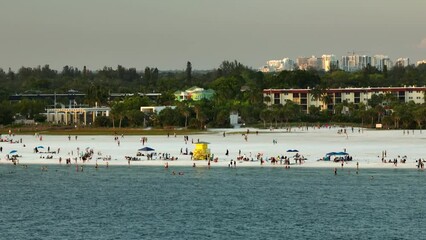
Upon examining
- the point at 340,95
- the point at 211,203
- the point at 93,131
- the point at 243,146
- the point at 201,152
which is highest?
the point at 340,95

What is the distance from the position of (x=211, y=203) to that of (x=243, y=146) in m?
41.2

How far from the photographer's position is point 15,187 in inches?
2985

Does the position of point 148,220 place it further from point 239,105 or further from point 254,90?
point 254,90

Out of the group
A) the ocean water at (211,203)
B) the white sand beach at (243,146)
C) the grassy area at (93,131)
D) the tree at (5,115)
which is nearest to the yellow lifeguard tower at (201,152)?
the white sand beach at (243,146)

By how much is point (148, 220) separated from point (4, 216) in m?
9.64

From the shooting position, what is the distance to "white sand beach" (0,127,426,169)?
89812 millimetres

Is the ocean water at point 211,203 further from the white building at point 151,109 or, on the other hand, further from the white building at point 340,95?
the white building at point 340,95

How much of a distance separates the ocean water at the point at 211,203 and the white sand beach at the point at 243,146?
11.2ft

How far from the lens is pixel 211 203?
64938 millimetres

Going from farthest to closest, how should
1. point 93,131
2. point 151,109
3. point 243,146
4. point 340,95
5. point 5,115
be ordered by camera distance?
point 340,95, point 151,109, point 5,115, point 93,131, point 243,146

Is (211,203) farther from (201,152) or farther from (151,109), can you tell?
(151,109)

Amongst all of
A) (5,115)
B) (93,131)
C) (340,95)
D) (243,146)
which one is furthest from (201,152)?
(340,95)

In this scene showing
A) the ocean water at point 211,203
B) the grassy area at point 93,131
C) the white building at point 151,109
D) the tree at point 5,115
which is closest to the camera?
the ocean water at point 211,203

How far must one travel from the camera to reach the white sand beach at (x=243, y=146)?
89812 millimetres
